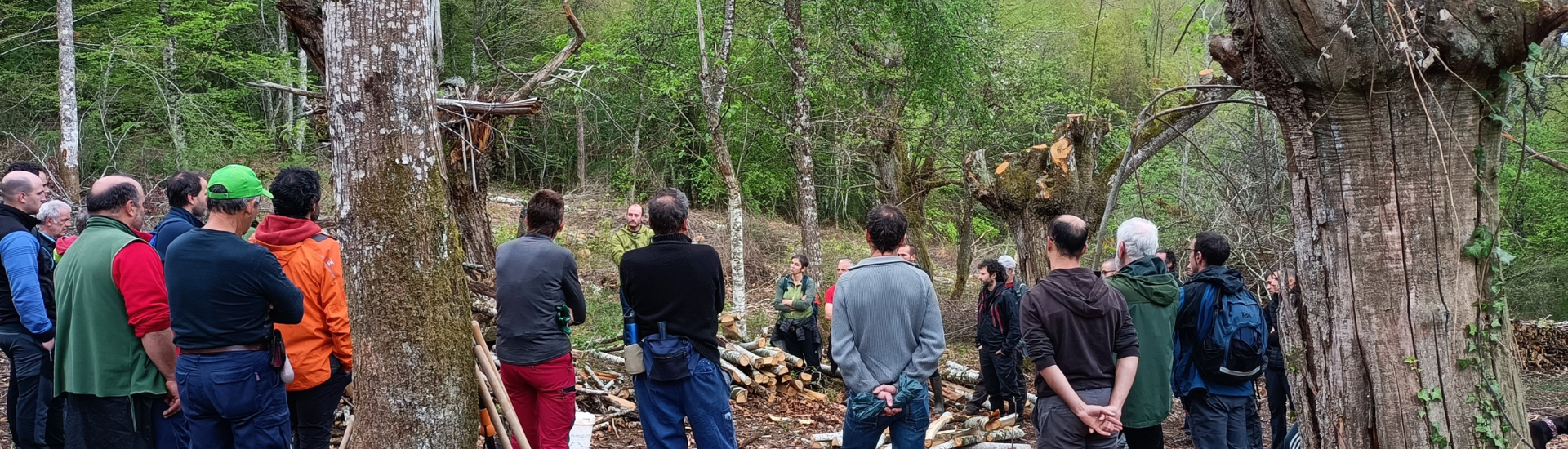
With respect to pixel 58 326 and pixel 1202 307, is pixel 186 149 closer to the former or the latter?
pixel 58 326

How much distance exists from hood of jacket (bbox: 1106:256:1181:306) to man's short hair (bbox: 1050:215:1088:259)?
2.35 feet

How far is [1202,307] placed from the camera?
16.1 ft

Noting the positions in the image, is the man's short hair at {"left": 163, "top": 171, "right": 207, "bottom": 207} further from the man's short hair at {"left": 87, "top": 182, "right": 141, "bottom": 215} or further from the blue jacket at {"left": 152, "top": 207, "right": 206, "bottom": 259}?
the man's short hair at {"left": 87, "top": 182, "right": 141, "bottom": 215}

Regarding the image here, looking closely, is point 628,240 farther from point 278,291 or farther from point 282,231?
point 278,291

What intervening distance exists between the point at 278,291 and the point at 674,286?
5.32 ft

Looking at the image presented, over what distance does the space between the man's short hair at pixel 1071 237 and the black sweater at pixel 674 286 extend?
1.53 meters

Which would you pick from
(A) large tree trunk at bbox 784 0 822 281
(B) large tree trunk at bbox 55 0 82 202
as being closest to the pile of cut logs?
(A) large tree trunk at bbox 784 0 822 281

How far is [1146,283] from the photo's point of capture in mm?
4320

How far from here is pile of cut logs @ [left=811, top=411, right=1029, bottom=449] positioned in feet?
20.6

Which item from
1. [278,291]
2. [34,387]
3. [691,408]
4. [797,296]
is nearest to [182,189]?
[278,291]

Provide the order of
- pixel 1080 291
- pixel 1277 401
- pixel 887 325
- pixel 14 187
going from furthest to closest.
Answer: pixel 1277 401 < pixel 14 187 < pixel 887 325 < pixel 1080 291

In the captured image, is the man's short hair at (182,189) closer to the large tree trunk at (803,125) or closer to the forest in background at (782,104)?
the forest in background at (782,104)

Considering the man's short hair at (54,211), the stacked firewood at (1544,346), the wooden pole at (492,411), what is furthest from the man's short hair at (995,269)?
the stacked firewood at (1544,346)

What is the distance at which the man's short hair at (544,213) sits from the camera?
15.2ft
